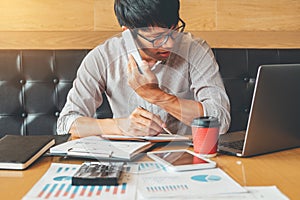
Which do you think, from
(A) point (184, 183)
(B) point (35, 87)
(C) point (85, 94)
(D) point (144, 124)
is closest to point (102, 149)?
(D) point (144, 124)

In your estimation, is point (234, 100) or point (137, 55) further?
point (234, 100)

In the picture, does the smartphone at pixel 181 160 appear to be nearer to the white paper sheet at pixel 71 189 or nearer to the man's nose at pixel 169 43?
the white paper sheet at pixel 71 189

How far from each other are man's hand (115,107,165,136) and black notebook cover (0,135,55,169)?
233mm

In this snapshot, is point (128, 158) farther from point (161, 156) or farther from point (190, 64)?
point (190, 64)

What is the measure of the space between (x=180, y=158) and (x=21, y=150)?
0.40 m

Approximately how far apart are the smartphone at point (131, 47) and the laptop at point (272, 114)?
48 cm

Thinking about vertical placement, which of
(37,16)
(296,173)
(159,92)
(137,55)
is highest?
(37,16)

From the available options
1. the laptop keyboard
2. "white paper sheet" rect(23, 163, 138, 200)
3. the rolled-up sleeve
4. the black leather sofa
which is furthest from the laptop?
the black leather sofa

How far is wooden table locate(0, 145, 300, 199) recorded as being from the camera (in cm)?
88

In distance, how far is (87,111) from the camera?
1.59 m

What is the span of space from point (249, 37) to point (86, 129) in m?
1.14

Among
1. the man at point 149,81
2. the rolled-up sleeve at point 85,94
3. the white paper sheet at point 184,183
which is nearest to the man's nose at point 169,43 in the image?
the man at point 149,81

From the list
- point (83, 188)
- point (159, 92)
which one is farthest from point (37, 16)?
point (83, 188)

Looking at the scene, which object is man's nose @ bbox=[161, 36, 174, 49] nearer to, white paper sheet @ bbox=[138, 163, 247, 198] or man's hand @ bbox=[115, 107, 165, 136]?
man's hand @ bbox=[115, 107, 165, 136]
